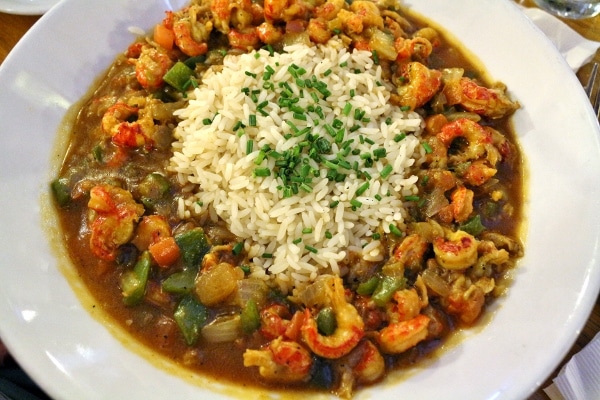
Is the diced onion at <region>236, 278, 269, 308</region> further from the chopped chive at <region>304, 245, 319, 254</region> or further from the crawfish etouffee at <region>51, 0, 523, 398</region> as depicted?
the chopped chive at <region>304, 245, 319, 254</region>

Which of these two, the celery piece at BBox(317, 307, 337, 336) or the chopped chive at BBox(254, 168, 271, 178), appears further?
the chopped chive at BBox(254, 168, 271, 178)

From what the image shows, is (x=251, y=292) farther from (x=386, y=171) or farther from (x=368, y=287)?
(x=386, y=171)

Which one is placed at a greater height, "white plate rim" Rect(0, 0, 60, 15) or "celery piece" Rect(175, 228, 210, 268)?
"white plate rim" Rect(0, 0, 60, 15)

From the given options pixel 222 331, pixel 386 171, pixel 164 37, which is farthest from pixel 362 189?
pixel 164 37

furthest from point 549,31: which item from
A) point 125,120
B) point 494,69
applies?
point 125,120

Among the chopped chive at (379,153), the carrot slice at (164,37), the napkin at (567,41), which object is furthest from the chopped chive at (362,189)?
the napkin at (567,41)

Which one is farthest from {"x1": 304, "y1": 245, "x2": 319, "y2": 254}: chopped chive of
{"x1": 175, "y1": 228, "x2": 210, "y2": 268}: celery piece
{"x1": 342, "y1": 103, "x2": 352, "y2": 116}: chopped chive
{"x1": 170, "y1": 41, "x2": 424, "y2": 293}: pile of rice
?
{"x1": 342, "y1": 103, "x2": 352, "y2": 116}: chopped chive
